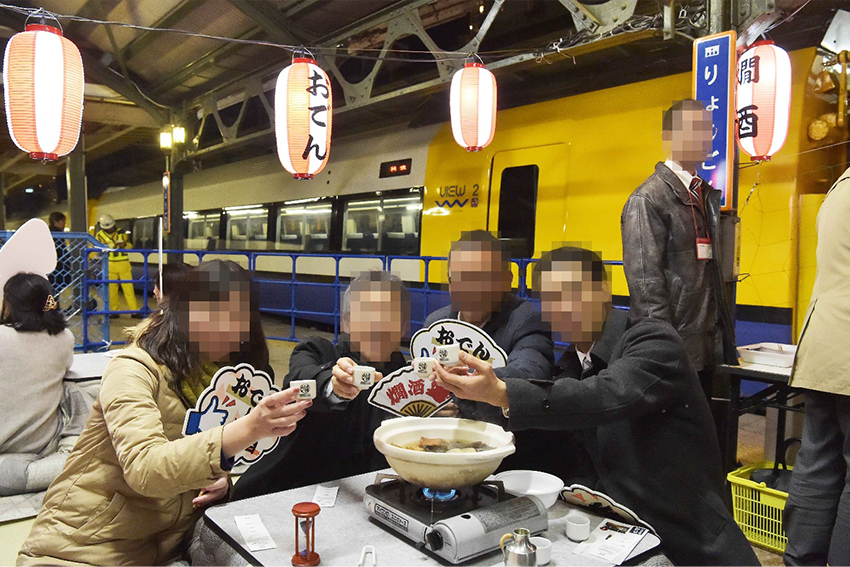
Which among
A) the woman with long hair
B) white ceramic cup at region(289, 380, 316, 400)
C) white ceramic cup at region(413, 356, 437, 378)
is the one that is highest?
white ceramic cup at region(413, 356, 437, 378)

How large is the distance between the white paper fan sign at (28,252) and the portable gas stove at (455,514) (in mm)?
2894

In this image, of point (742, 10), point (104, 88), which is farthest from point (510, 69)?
point (104, 88)

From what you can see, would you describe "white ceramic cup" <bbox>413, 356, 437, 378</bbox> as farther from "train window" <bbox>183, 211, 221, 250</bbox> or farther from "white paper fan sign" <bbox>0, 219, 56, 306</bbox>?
"train window" <bbox>183, 211, 221, 250</bbox>

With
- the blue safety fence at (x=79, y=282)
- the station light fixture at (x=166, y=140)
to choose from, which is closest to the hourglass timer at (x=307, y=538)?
the blue safety fence at (x=79, y=282)

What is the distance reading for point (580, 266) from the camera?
1.69 m

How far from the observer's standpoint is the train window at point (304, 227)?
28.9ft

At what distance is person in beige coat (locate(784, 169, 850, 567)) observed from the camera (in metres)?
2.10

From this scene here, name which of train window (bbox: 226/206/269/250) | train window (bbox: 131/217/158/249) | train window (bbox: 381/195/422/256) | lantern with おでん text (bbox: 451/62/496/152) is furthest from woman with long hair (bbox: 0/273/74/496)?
train window (bbox: 131/217/158/249)

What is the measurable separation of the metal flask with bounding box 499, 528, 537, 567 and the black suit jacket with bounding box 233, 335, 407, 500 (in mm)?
854

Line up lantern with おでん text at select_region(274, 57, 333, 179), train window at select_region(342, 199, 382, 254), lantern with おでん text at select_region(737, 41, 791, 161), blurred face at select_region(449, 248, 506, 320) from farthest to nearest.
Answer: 1. train window at select_region(342, 199, 382, 254)
2. lantern with おでん text at select_region(274, 57, 333, 179)
3. lantern with おでん text at select_region(737, 41, 791, 161)
4. blurred face at select_region(449, 248, 506, 320)

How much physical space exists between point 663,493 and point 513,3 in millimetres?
7181

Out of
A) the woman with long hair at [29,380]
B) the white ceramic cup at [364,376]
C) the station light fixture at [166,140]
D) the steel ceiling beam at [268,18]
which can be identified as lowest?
the woman with long hair at [29,380]

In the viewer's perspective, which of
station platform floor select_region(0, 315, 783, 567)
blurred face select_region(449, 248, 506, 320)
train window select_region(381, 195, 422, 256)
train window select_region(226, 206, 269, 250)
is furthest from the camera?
train window select_region(226, 206, 269, 250)

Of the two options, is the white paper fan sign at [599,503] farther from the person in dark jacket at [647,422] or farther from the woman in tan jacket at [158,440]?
the woman in tan jacket at [158,440]
